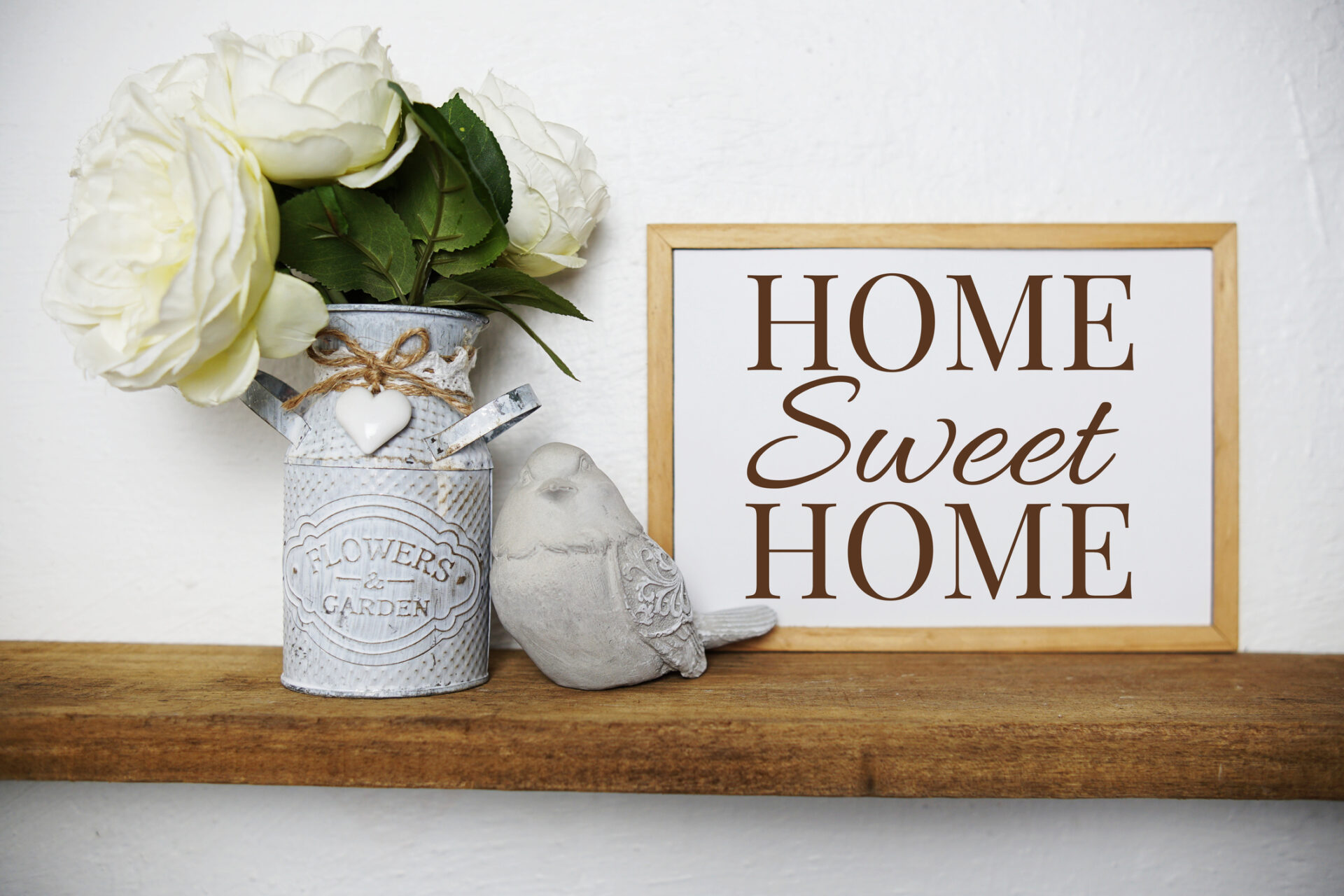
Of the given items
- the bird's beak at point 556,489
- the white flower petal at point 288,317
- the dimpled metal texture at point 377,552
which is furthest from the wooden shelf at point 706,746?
the white flower petal at point 288,317

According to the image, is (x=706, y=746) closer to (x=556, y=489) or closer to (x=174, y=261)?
(x=556, y=489)

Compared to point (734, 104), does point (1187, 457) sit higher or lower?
lower

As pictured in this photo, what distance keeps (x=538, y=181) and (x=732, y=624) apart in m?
0.39

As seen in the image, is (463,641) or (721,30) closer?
(463,641)

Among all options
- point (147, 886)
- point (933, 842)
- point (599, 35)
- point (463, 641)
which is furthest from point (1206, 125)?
point (147, 886)

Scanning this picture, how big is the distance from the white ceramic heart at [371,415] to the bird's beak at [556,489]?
0.11m

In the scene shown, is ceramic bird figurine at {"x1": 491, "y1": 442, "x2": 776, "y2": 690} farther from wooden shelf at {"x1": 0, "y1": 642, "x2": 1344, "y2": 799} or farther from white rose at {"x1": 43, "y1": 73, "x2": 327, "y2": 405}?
white rose at {"x1": 43, "y1": 73, "x2": 327, "y2": 405}

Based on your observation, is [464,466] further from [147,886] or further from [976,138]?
[976,138]

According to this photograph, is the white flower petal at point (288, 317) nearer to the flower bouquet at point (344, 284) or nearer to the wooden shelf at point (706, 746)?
the flower bouquet at point (344, 284)

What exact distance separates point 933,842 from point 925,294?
0.46 m

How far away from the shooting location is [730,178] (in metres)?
0.77

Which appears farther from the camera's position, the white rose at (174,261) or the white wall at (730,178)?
the white wall at (730,178)

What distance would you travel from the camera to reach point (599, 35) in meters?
0.77

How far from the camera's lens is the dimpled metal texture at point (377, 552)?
0.59 metres
